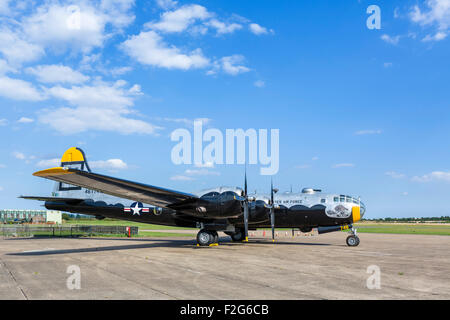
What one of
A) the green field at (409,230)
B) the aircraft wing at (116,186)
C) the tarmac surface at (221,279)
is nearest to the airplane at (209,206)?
the aircraft wing at (116,186)

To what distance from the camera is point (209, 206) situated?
70.5 ft

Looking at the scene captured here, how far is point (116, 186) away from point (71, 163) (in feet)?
38.8

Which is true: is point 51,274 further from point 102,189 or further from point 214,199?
point 214,199

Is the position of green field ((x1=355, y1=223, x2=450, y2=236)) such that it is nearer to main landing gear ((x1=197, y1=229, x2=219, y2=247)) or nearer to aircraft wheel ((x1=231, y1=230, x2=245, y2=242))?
aircraft wheel ((x1=231, y1=230, x2=245, y2=242))

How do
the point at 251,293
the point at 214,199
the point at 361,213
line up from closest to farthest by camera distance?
the point at 251,293, the point at 214,199, the point at 361,213

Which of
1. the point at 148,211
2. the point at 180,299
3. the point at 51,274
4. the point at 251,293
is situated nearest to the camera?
the point at 180,299

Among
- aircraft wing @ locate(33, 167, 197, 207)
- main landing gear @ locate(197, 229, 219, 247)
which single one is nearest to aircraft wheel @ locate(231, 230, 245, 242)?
main landing gear @ locate(197, 229, 219, 247)

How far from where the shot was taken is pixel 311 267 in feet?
43.7

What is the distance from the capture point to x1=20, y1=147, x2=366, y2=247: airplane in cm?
2088

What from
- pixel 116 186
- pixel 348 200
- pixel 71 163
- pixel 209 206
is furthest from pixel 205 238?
pixel 71 163

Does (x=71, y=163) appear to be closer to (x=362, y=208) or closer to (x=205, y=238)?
(x=205, y=238)

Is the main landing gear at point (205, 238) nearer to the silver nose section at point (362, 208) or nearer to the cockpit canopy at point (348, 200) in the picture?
the cockpit canopy at point (348, 200)
